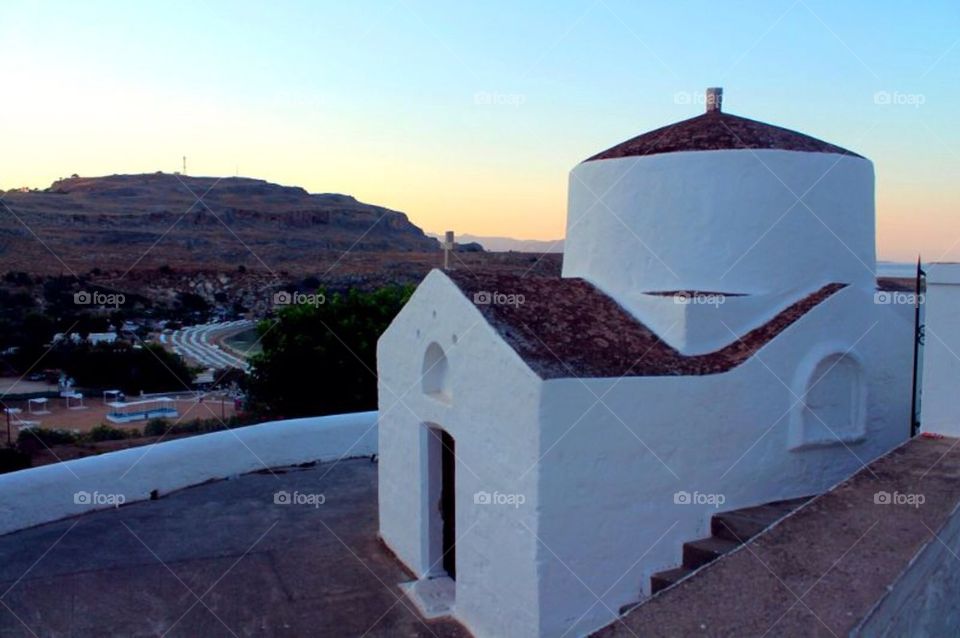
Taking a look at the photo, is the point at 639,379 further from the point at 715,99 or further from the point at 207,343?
the point at 207,343

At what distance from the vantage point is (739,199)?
7.45m

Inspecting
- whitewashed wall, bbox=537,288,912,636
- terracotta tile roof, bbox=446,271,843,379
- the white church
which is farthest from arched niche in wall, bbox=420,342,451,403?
whitewashed wall, bbox=537,288,912,636

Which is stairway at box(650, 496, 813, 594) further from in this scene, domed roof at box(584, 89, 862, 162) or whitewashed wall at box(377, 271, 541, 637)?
domed roof at box(584, 89, 862, 162)

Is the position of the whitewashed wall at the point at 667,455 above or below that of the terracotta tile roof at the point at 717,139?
below

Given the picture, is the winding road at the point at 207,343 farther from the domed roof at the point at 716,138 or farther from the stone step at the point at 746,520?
the stone step at the point at 746,520

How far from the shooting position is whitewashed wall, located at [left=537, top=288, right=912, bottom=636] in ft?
19.2

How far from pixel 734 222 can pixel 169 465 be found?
25.3ft

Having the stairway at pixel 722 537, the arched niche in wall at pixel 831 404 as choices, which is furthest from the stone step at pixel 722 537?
the arched niche in wall at pixel 831 404

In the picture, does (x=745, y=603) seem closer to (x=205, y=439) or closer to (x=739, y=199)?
(x=739, y=199)

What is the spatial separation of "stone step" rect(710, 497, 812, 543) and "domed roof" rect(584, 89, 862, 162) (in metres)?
3.28

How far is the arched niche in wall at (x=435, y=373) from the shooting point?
7.61 metres

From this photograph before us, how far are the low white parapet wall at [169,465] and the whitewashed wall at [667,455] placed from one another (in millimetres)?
6453

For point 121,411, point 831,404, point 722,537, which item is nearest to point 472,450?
point 722,537

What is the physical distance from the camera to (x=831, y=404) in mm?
7035
